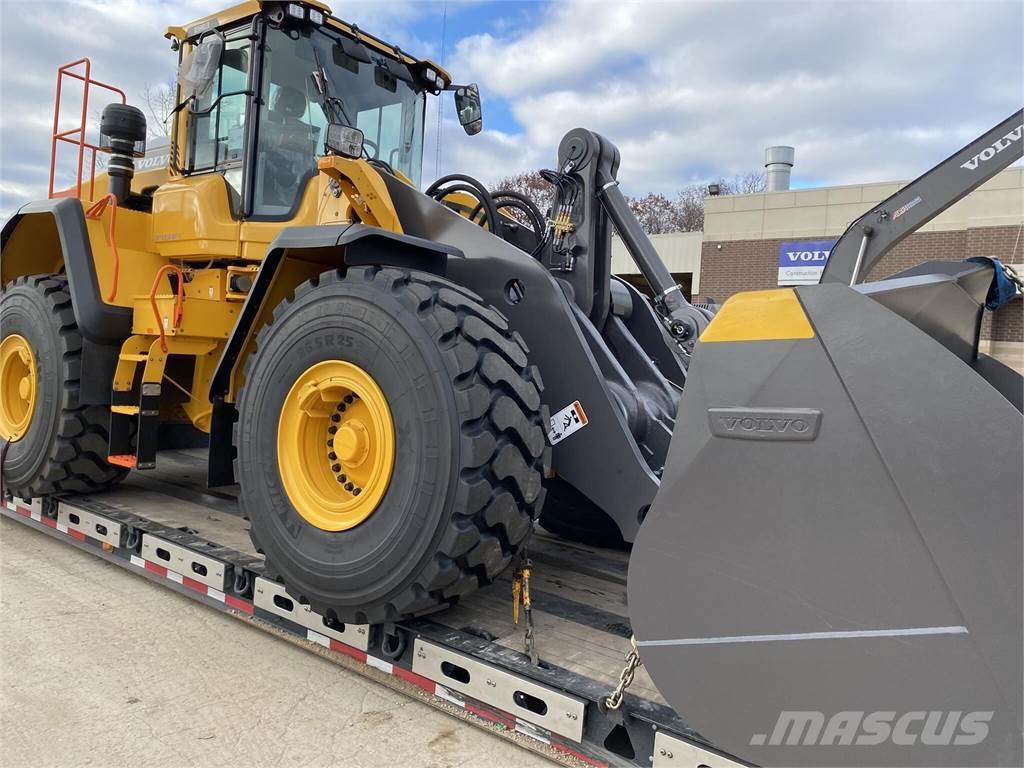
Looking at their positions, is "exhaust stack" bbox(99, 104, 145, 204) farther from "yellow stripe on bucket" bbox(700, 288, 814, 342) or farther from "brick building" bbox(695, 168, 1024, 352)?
"brick building" bbox(695, 168, 1024, 352)

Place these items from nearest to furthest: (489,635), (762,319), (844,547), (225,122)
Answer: (844,547) → (762,319) → (489,635) → (225,122)

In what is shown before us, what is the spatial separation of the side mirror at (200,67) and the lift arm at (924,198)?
3.60 metres

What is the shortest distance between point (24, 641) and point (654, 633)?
2.92 m

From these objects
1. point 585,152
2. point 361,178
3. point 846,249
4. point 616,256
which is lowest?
point 846,249

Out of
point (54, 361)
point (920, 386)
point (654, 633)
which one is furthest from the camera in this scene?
point (54, 361)

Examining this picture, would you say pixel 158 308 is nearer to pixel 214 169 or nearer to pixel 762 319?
pixel 214 169

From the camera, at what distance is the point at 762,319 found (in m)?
1.79

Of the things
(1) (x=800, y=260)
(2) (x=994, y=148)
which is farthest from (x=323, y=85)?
(1) (x=800, y=260)

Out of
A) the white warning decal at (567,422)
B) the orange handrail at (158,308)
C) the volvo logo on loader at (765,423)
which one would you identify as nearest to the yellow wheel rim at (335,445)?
the white warning decal at (567,422)

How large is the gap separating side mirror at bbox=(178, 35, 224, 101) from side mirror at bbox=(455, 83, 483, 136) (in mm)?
1549

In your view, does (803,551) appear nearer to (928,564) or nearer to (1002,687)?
(928,564)

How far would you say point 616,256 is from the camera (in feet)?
76.2

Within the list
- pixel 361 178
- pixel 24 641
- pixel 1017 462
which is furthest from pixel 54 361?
pixel 1017 462

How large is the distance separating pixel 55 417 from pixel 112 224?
1.22 metres
